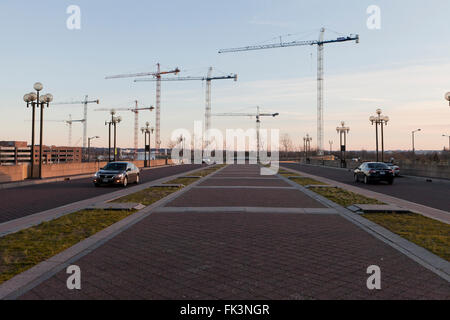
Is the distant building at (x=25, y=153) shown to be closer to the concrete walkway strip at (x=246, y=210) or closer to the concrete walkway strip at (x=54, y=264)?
the concrete walkway strip at (x=246, y=210)

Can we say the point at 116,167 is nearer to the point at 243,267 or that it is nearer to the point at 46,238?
the point at 46,238

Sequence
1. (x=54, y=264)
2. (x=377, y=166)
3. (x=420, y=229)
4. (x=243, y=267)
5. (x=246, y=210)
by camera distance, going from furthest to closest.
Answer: (x=377, y=166) < (x=246, y=210) < (x=420, y=229) < (x=54, y=264) < (x=243, y=267)

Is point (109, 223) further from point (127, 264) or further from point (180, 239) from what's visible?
point (127, 264)

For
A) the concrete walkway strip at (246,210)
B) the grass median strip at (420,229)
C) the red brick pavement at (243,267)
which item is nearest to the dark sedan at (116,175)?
the concrete walkway strip at (246,210)

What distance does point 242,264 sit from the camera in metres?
5.47

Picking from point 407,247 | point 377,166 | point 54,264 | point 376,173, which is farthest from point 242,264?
point 377,166

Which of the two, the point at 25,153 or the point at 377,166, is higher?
the point at 25,153

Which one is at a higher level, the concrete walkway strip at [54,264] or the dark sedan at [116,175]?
the dark sedan at [116,175]

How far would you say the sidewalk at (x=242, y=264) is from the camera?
14.3 ft

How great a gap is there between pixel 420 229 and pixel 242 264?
5167mm

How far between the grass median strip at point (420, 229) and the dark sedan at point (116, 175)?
14.5 metres

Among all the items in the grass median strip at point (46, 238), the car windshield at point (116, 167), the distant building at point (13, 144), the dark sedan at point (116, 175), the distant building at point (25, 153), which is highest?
the distant building at point (13, 144)

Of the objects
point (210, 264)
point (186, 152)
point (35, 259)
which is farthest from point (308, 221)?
point (186, 152)

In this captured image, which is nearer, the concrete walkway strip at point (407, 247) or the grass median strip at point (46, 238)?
the concrete walkway strip at point (407, 247)
